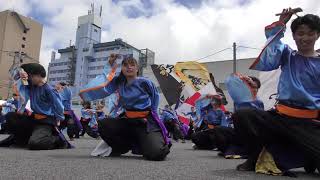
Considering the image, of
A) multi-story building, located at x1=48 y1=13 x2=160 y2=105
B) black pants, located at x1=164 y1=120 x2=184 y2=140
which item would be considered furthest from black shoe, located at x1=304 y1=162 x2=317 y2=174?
multi-story building, located at x1=48 y1=13 x2=160 y2=105

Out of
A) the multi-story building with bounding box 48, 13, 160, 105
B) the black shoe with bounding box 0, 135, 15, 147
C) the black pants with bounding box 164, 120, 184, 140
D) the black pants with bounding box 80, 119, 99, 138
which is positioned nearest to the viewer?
the black shoe with bounding box 0, 135, 15, 147

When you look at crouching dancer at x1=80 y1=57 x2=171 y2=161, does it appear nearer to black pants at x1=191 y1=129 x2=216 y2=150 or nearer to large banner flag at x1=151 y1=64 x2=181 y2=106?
black pants at x1=191 y1=129 x2=216 y2=150

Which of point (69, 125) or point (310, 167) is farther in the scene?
point (69, 125)

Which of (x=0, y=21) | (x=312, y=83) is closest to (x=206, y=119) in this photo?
(x=312, y=83)

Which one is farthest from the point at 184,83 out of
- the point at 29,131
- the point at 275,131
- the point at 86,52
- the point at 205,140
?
the point at 86,52

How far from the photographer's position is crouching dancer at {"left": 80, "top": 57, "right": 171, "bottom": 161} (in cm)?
514

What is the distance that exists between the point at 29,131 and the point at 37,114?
0.33 metres

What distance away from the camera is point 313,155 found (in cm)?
342

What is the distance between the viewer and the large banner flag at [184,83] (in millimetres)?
14836

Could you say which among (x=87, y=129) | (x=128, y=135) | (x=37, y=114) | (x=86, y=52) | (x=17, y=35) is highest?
(x=86, y=52)

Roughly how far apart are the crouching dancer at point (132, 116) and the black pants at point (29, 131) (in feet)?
4.15

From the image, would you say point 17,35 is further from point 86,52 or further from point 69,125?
point 69,125

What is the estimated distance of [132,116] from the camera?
5.21 meters

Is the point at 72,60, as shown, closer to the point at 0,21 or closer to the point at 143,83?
the point at 0,21
